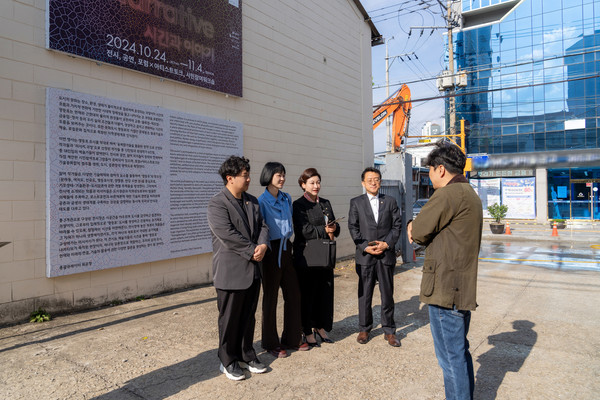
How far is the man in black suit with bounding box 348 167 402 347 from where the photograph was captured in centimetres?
425

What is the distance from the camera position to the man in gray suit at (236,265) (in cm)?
330

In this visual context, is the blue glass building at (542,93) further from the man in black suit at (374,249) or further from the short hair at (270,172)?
the short hair at (270,172)

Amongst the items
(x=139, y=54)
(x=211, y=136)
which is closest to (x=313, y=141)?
(x=211, y=136)

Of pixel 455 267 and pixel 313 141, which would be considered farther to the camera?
pixel 313 141

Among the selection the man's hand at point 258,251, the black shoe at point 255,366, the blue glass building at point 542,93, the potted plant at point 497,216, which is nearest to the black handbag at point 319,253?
the man's hand at point 258,251

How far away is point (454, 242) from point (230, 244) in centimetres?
175

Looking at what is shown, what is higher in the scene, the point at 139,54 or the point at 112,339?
the point at 139,54

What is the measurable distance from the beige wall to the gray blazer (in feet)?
9.51

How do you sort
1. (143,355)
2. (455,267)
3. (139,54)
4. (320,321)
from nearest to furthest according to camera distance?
(455,267)
(143,355)
(320,321)
(139,54)

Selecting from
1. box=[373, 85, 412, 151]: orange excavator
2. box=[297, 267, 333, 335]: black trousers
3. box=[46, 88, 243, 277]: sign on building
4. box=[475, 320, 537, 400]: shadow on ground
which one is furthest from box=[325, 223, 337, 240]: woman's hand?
box=[373, 85, 412, 151]: orange excavator

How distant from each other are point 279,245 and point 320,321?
3.33 feet

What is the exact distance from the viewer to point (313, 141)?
9.49 meters

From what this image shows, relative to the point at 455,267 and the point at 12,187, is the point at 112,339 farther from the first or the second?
the point at 455,267

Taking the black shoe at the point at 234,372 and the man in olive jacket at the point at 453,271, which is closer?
the man in olive jacket at the point at 453,271
